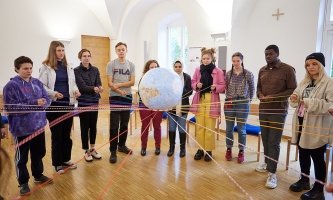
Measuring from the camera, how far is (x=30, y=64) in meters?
3.05

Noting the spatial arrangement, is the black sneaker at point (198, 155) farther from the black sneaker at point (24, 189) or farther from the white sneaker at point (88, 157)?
the black sneaker at point (24, 189)

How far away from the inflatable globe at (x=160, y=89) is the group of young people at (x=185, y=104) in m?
0.62

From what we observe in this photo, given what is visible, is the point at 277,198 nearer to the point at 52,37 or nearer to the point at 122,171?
the point at 122,171

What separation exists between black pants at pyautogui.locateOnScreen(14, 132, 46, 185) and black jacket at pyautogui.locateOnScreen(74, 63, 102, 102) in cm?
88

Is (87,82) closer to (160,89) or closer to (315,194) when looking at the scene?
(160,89)

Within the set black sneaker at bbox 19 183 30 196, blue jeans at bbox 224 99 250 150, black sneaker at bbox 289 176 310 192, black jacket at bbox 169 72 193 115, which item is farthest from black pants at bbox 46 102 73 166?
black sneaker at bbox 289 176 310 192

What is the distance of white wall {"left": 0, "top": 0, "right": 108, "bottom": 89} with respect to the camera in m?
6.89

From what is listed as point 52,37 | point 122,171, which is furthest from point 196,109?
point 52,37

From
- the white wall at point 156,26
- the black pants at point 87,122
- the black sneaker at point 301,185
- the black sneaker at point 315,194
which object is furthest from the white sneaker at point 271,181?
the white wall at point 156,26

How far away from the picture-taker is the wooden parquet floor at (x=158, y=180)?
3.16 meters

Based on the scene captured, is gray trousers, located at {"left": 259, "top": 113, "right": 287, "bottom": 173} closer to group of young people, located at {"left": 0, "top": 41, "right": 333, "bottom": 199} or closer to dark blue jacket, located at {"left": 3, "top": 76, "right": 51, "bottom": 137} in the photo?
group of young people, located at {"left": 0, "top": 41, "right": 333, "bottom": 199}

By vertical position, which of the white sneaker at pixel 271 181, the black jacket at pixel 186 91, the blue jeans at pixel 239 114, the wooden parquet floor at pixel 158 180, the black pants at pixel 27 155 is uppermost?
the black jacket at pixel 186 91

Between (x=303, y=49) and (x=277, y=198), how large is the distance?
11.1 feet

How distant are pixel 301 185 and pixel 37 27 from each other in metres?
7.55
